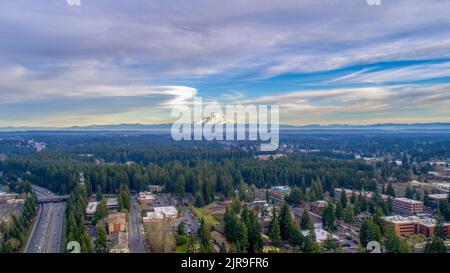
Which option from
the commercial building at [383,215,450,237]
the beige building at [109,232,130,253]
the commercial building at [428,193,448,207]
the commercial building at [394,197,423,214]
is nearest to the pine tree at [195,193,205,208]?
the beige building at [109,232,130,253]

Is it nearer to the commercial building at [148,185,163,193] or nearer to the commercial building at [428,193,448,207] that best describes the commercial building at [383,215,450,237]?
the commercial building at [428,193,448,207]

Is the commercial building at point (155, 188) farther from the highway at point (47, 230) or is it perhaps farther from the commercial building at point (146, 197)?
the highway at point (47, 230)

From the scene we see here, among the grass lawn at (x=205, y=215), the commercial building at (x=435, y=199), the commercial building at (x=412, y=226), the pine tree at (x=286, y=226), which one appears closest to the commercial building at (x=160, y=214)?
the grass lawn at (x=205, y=215)

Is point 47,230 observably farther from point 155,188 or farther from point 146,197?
point 155,188

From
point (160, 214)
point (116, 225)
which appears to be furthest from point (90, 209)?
point (116, 225)

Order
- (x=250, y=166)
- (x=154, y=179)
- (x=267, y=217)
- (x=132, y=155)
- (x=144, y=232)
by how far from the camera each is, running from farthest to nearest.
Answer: (x=132, y=155)
(x=250, y=166)
(x=154, y=179)
(x=267, y=217)
(x=144, y=232)

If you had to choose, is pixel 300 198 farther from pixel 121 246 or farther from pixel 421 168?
pixel 421 168
